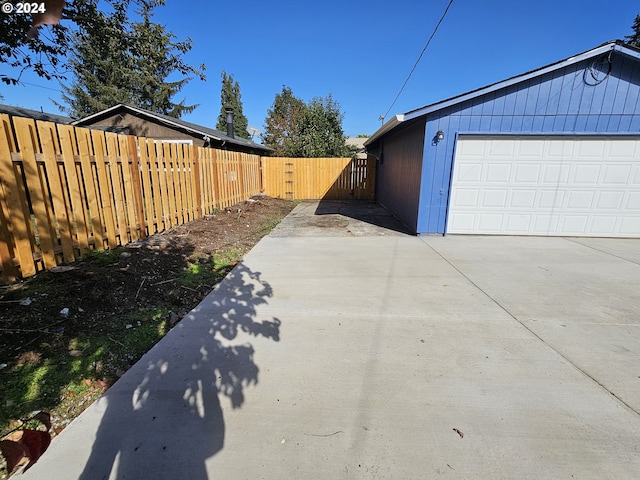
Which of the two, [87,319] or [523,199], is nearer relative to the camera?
[87,319]

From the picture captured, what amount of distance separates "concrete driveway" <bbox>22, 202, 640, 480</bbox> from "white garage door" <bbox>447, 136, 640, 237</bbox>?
2.97 m

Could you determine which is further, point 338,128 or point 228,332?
point 338,128

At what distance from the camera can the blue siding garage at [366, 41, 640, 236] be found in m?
5.97

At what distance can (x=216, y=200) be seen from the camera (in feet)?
28.4

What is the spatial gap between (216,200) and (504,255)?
23.6 ft

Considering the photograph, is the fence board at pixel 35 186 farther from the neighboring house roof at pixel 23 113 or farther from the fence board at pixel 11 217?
the neighboring house roof at pixel 23 113

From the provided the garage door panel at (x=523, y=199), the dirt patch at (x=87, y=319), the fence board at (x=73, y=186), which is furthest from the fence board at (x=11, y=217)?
the garage door panel at (x=523, y=199)

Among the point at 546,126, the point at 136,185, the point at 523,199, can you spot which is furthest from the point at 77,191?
the point at 546,126

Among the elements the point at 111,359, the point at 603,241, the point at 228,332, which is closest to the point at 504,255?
the point at 603,241

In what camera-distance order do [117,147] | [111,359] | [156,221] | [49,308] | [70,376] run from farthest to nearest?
[156,221] → [117,147] → [49,308] → [111,359] → [70,376]

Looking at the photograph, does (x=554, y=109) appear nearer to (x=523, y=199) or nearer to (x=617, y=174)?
(x=523, y=199)

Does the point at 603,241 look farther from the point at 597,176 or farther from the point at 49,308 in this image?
the point at 49,308

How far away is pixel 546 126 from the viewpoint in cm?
629

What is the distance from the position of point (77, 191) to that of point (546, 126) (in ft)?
27.5
